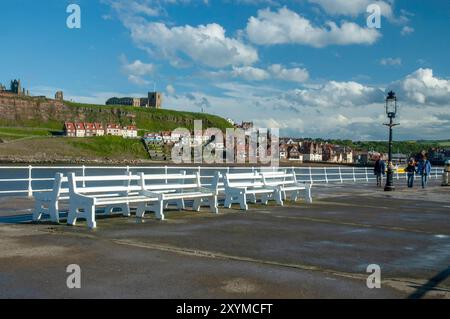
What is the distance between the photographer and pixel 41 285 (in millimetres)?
5773

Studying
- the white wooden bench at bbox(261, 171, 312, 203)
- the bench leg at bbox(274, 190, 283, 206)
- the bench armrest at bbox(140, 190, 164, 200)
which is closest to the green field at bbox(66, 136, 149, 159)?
the white wooden bench at bbox(261, 171, 312, 203)

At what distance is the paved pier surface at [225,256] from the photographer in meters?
5.80

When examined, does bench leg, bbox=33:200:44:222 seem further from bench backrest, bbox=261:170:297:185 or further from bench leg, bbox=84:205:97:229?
bench backrest, bbox=261:170:297:185

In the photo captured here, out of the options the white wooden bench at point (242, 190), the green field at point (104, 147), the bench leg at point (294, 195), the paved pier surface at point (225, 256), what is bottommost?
the paved pier surface at point (225, 256)

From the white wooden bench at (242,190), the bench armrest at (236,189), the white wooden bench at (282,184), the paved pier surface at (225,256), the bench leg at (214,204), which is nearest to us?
the paved pier surface at (225,256)

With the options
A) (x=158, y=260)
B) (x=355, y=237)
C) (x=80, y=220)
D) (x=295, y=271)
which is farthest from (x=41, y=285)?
(x=355, y=237)

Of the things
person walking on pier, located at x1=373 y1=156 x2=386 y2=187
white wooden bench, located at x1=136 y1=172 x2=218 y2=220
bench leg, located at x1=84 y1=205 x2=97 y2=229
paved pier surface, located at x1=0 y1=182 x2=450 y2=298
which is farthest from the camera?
person walking on pier, located at x1=373 y1=156 x2=386 y2=187

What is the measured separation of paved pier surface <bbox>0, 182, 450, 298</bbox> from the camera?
19.0 ft

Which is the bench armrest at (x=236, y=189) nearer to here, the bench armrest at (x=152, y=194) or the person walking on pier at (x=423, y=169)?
the bench armrest at (x=152, y=194)

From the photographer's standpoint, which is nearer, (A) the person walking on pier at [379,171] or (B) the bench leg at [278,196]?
(B) the bench leg at [278,196]

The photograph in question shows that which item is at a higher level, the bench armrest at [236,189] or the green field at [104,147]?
the green field at [104,147]

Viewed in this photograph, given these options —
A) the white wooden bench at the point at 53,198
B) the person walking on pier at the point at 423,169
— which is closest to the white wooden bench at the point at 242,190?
the white wooden bench at the point at 53,198

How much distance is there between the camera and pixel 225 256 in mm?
7590
